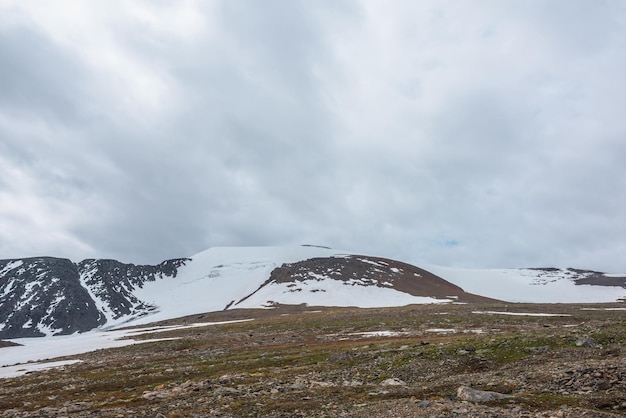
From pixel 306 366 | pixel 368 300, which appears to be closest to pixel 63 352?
pixel 306 366

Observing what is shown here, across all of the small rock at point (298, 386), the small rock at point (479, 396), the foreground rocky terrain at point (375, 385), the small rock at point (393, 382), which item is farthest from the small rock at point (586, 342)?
the small rock at point (298, 386)

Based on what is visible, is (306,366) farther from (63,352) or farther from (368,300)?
(368,300)

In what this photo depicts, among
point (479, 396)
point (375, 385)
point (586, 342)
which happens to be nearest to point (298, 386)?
point (375, 385)

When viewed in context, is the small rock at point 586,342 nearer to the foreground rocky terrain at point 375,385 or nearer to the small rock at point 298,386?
the foreground rocky terrain at point 375,385

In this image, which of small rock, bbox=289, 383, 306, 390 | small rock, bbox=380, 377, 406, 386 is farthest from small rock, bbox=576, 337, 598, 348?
small rock, bbox=289, 383, 306, 390

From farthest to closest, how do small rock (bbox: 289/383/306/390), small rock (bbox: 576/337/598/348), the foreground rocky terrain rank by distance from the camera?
small rock (bbox: 576/337/598/348), small rock (bbox: 289/383/306/390), the foreground rocky terrain

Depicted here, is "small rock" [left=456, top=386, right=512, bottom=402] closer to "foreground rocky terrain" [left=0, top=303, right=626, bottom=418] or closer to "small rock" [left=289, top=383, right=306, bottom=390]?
"foreground rocky terrain" [left=0, top=303, right=626, bottom=418]

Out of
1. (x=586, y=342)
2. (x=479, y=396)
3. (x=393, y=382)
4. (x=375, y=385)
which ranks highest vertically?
(x=586, y=342)

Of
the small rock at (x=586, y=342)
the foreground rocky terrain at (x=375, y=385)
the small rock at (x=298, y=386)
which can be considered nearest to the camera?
the foreground rocky terrain at (x=375, y=385)

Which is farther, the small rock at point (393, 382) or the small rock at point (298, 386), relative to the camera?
the small rock at point (298, 386)

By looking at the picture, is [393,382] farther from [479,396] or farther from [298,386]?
[479,396]

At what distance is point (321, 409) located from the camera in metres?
17.6

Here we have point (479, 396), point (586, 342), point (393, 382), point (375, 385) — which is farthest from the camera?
point (586, 342)

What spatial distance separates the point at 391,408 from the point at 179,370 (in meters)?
26.0
